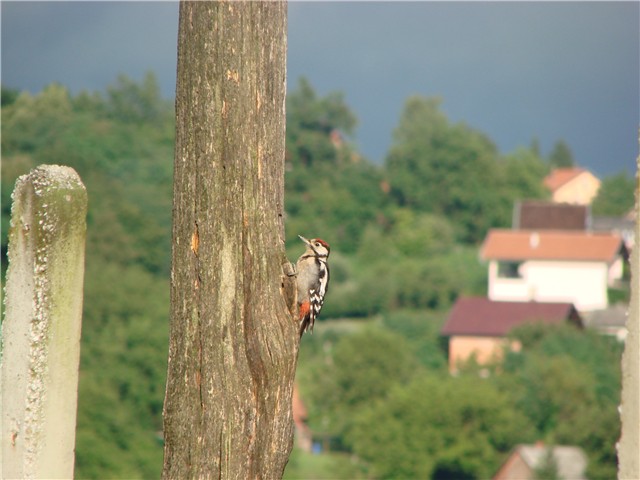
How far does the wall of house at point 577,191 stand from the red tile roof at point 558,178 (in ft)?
5.12

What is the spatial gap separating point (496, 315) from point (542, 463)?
35720mm

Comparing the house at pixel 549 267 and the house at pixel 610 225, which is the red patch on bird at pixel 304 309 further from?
A: the house at pixel 549 267

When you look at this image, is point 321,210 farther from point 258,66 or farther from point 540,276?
point 258,66

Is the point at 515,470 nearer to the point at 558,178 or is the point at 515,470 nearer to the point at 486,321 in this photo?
the point at 486,321

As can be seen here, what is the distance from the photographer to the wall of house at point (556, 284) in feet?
314

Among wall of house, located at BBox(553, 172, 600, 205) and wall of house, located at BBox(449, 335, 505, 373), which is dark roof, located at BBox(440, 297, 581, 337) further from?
wall of house, located at BBox(553, 172, 600, 205)

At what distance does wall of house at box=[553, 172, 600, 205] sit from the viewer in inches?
3765

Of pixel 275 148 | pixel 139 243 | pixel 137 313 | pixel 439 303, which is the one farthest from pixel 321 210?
pixel 275 148

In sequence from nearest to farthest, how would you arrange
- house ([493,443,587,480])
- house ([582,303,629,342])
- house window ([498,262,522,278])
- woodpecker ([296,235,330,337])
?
1. woodpecker ([296,235,330,337])
2. house ([493,443,587,480])
3. house ([582,303,629,342])
4. house window ([498,262,522,278])

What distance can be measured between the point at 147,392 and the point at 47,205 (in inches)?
2165

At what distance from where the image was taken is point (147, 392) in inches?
2322

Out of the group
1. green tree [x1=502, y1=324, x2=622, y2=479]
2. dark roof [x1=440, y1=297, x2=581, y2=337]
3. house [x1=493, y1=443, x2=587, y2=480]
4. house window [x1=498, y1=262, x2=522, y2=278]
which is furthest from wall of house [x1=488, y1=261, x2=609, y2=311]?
house [x1=493, y1=443, x2=587, y2=480]

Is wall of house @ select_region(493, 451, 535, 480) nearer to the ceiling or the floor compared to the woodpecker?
nearer to the floor

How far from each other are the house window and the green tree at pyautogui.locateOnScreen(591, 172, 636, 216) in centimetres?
1686
